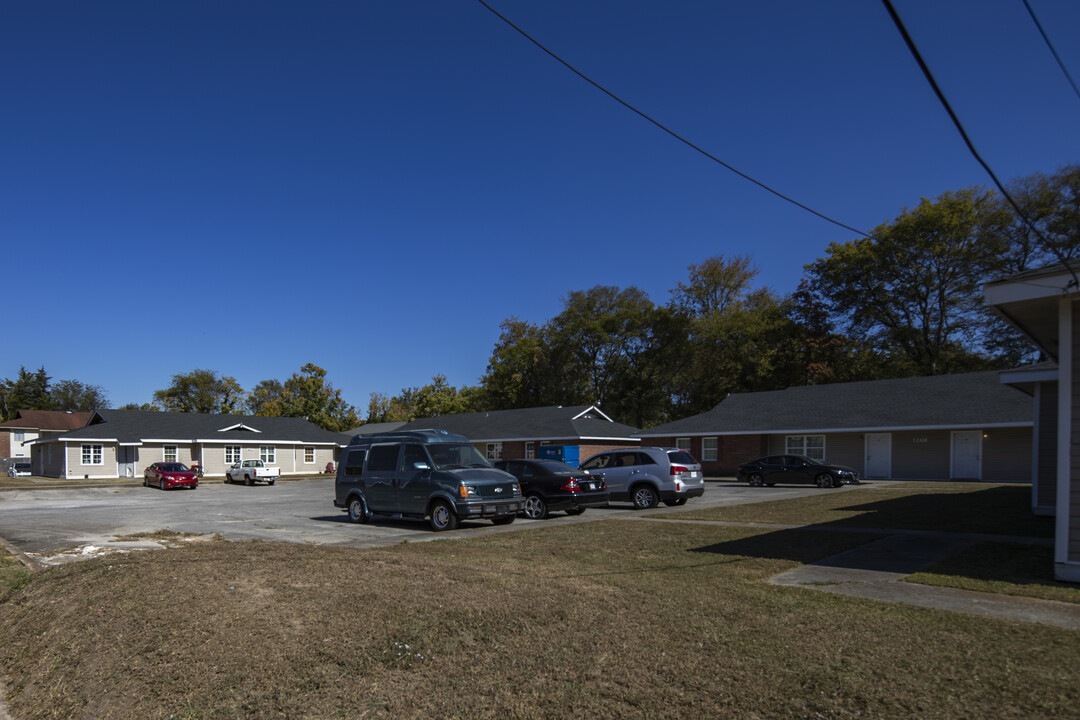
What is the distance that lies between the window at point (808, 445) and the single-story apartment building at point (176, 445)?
1462 inches

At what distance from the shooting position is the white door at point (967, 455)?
104 feet

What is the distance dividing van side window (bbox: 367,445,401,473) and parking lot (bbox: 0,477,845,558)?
135cm

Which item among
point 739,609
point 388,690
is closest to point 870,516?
point 739,609

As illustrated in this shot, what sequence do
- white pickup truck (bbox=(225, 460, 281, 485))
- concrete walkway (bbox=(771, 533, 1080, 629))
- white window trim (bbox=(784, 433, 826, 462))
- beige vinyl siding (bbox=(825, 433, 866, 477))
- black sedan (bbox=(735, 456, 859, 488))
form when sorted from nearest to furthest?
1. concrete walkway (bbox=(771, 533, 1080, 629))
2. black sedan (bbox=(735, 456, 859, 488))
3. beige vinyl siding (bbox=(825, 433, 866, 477))
4. white window trim (bbox=(784, 433, 826, 462))
5. white pickup truck (bbox=(225, 460, 281, 485))

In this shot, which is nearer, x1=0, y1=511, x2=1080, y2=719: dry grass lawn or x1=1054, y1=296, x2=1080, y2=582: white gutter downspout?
x1=0, y1=511, x2=1080, y2=719: dry grass lawn

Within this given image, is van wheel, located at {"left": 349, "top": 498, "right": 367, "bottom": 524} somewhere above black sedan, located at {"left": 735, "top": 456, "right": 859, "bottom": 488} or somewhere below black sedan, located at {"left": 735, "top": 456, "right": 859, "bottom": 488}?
above

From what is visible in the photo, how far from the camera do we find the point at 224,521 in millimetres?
18109

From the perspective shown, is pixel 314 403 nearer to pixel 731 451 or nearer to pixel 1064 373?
pixel 731 451

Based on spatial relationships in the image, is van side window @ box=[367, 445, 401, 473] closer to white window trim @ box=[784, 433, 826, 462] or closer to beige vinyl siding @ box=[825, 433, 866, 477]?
white window trim @ box=[784, 433, 826, 462]

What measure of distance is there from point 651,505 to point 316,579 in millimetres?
13742

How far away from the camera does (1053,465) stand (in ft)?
51.2

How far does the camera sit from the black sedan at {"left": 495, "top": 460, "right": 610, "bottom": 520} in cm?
1738

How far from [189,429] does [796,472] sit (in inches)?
1691

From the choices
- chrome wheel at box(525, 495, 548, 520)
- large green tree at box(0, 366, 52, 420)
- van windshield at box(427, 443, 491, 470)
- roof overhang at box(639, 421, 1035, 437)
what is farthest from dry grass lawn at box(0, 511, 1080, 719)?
large green tree at box(0, 366, 52, 420)
